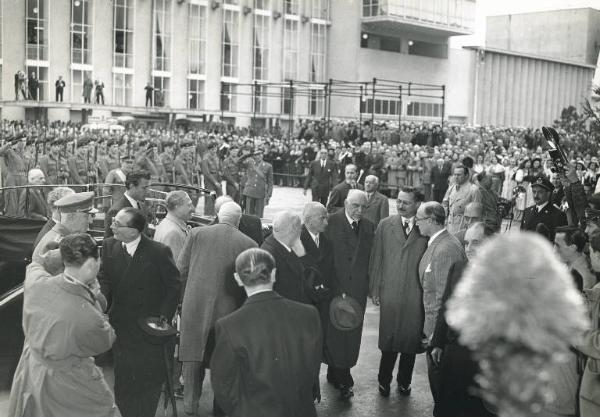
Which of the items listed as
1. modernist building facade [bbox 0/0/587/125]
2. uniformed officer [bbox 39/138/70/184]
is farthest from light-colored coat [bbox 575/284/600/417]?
modernist building facade [bbox 0/0/587/125]

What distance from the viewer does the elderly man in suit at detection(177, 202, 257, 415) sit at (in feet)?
20.6

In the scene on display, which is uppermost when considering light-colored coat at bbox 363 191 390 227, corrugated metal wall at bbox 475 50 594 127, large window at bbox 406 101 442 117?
corrugated metal wall at bbox 475 50 594 127

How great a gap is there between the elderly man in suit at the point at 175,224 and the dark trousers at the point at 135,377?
122 centimetres

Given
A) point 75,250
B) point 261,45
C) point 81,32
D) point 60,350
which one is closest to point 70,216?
point 75,250

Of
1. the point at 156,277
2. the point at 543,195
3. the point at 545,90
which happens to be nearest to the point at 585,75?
the point at 545,90

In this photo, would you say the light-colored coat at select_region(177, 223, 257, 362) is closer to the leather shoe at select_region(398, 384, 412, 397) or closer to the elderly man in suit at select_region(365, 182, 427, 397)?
the elderly man in suit at select_region(365, 182, 427, 397)

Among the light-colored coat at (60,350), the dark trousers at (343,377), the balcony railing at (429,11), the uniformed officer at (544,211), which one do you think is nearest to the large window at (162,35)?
the balcony railing at (429,11)

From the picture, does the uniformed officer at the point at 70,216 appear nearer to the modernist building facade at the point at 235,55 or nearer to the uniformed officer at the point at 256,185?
the uniformed officer at the point at 256,185

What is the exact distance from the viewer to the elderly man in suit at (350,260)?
705cm

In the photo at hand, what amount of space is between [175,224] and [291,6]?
5286 cm

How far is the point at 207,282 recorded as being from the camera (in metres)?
6.30

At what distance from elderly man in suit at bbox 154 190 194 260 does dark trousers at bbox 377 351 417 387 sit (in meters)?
2.09

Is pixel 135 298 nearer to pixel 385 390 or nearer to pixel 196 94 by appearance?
pixel 385 390

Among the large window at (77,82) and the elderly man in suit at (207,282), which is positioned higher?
the large window at (77,82)
